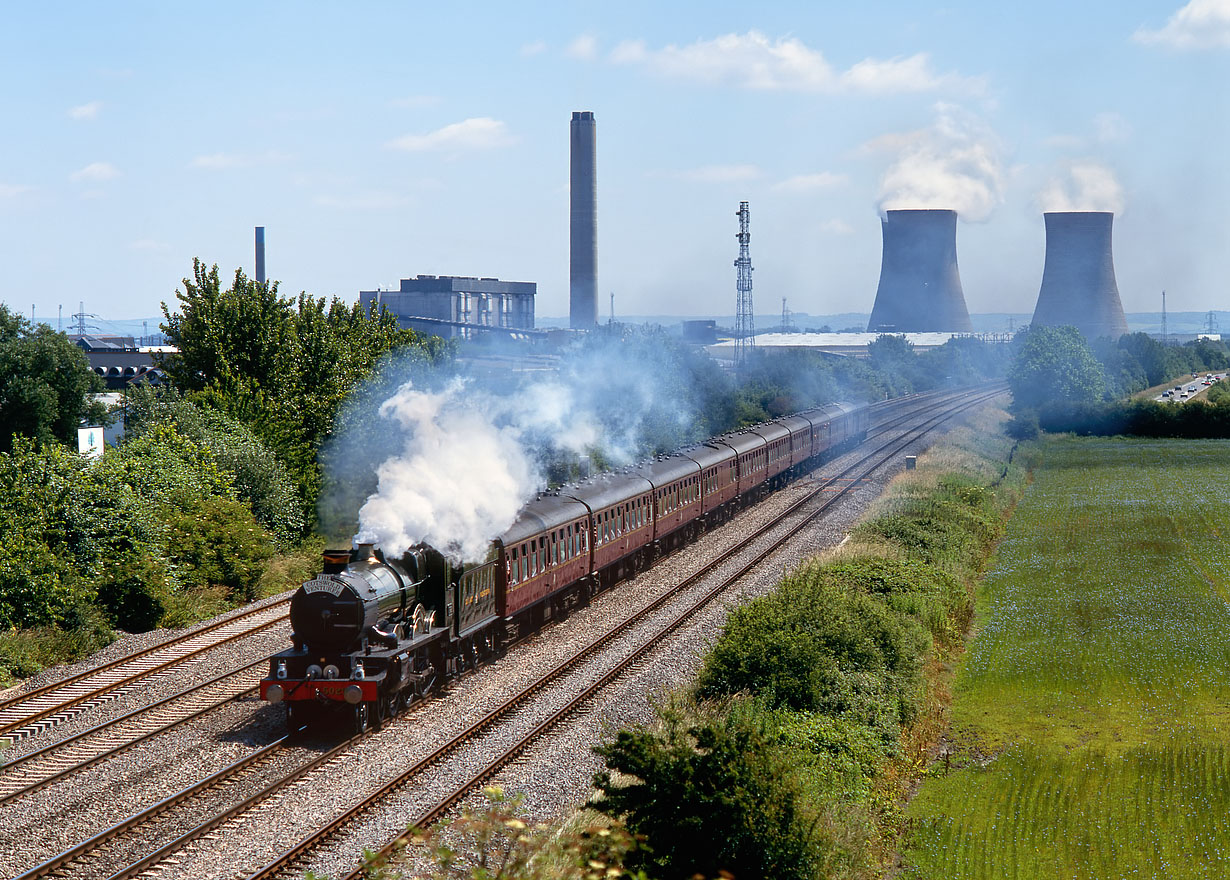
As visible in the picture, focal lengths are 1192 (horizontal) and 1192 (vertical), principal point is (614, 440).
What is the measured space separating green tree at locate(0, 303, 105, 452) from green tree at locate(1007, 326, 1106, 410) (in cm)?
5838

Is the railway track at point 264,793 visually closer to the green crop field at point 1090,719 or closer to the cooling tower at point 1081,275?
the green crop field at point 1090,719

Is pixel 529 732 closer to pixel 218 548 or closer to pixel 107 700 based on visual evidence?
pixel 107 700

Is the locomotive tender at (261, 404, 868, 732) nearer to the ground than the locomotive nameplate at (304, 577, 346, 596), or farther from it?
nearer to the ground

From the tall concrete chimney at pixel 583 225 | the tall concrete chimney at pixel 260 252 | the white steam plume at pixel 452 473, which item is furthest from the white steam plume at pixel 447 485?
the tall concrete chimney at pixel 583 225

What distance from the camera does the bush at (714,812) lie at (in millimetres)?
12852

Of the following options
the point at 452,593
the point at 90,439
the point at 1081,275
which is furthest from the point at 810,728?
the point at 1081,275

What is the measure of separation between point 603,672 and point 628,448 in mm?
25548

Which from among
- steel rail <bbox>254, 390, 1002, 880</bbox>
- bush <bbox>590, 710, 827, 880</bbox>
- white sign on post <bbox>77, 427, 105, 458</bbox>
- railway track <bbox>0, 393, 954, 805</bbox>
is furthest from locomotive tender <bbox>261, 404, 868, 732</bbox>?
white sign on post <bbox>77, 427, 105, 458</bbox>

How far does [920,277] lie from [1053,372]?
72096mm

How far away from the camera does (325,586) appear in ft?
60.0

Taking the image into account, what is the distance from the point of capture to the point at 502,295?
15750cm

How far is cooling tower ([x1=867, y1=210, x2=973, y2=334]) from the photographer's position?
142 m

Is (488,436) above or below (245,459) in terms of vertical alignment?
above

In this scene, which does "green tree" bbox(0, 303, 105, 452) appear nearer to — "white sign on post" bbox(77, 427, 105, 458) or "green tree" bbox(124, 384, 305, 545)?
"white sign on post" bbox(77, 427, 105, 458)
